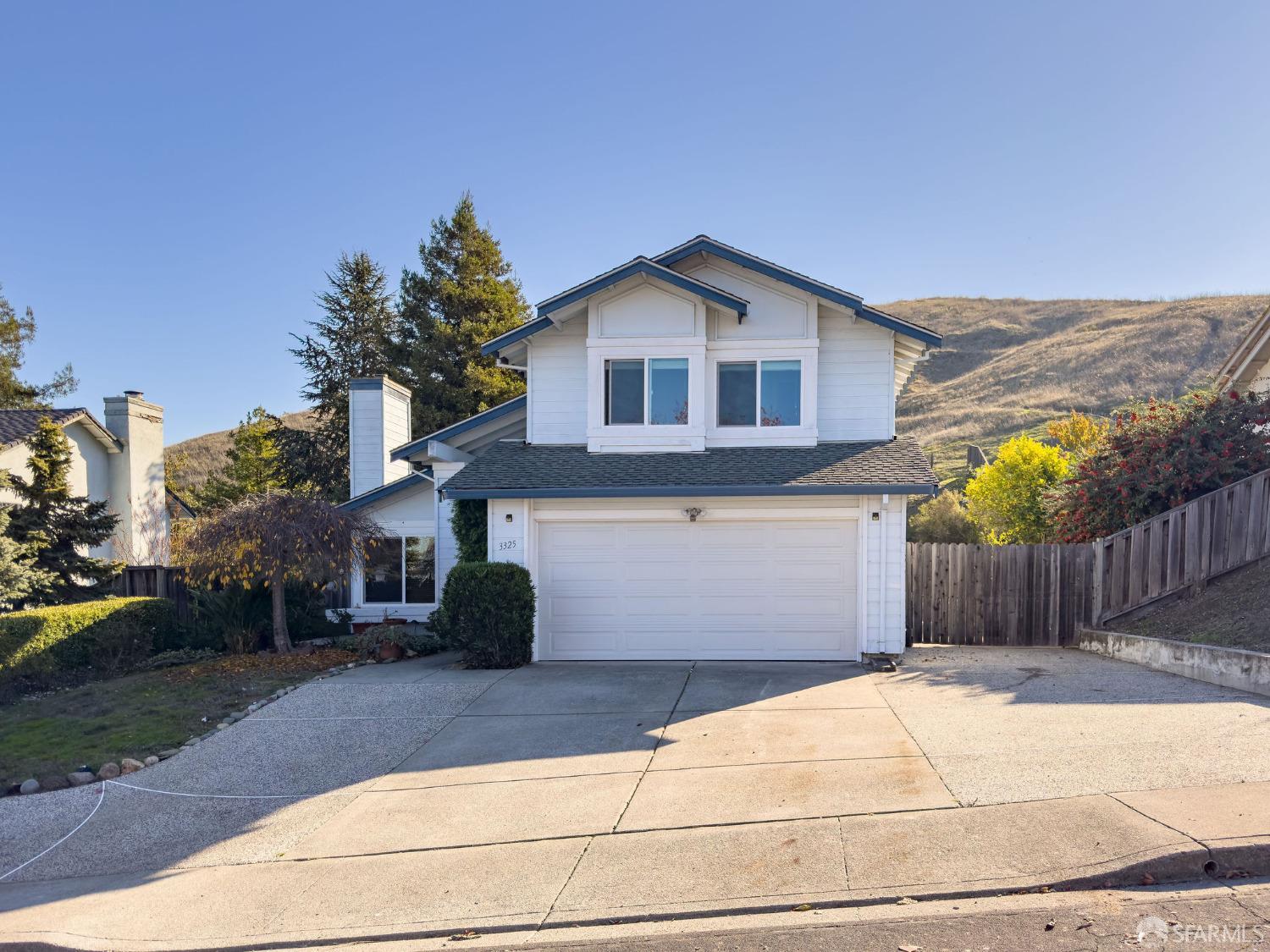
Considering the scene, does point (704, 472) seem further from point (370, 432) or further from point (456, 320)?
point (456, 320)

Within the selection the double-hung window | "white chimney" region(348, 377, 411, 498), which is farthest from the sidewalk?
"white chimney" region(348, 377, 411, 498)

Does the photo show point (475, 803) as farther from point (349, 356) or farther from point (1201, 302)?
point (1201, 302)

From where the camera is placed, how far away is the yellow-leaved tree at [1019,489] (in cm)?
2102

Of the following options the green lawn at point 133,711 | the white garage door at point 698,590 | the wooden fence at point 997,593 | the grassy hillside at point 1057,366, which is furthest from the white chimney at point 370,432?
the grassy hillside at point 1057,366

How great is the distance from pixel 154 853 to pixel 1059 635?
13.5 meters

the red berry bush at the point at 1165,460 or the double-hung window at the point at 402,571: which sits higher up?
the red berry bush at the point at 1165,460

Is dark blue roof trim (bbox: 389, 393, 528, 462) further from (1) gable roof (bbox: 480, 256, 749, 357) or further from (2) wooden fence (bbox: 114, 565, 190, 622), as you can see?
(2) wooden fence (bbox: 114, 565, 190, 622)

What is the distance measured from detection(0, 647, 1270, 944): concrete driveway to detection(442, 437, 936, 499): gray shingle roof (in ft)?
9.84

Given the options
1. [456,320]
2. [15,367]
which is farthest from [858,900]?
[15,367]

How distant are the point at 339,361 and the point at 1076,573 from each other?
94.8 ft

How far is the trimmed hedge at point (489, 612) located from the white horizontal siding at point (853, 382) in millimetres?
5497

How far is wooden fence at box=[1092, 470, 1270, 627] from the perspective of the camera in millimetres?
13570

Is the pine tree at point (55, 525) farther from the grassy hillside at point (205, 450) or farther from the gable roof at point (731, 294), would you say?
the grassy hillside at point (205, 450)

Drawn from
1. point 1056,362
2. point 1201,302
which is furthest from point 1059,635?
point 1201,302
